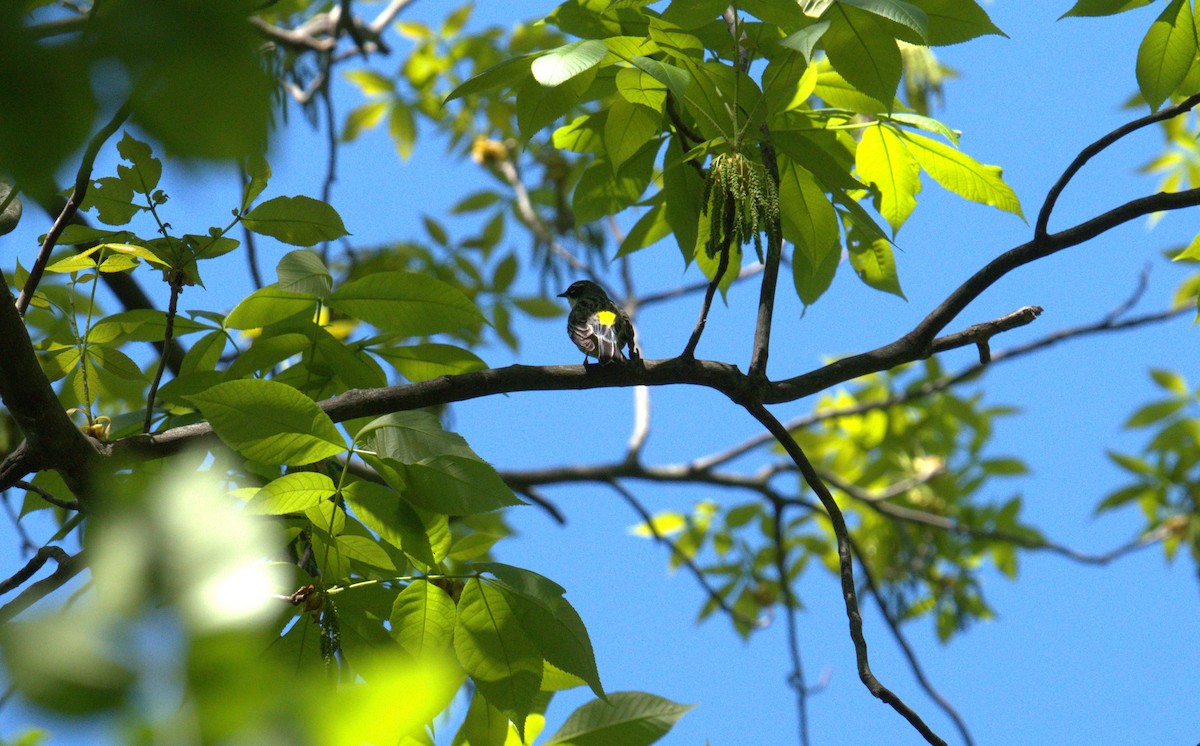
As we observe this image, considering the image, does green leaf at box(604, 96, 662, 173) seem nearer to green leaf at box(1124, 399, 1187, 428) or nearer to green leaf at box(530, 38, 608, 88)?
green leaf at box(530, 38, 608, 88)

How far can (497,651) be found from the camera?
1.53 meters

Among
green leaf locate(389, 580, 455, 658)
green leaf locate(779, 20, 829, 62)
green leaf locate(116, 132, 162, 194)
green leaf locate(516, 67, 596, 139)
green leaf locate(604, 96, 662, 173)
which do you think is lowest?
green leaf locate(389, 580, 455, 658)

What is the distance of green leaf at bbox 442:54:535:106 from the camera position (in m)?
1.79

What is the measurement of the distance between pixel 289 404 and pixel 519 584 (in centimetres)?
44

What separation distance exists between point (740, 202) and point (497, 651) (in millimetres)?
795

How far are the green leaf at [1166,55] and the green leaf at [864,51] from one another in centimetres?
66

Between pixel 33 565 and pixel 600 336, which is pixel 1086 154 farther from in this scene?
pixel 33 565

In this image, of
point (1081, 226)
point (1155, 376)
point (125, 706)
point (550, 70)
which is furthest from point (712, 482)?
point (125, 706)

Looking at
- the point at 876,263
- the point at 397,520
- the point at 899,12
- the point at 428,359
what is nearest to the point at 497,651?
the point at 397,520

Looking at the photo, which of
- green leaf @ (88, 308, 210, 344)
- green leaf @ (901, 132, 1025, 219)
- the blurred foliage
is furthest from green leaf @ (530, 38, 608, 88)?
green leaf @ (88, 308, 210, 344)

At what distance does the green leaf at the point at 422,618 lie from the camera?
1.53 m

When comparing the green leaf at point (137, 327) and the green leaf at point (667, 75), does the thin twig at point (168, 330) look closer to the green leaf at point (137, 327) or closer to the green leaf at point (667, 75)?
the green leaf at point (137, 327)

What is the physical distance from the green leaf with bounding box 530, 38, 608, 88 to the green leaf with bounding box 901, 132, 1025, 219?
2.57 ft

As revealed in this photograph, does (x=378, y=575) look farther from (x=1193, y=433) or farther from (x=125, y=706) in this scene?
(x=1193, y=433)
